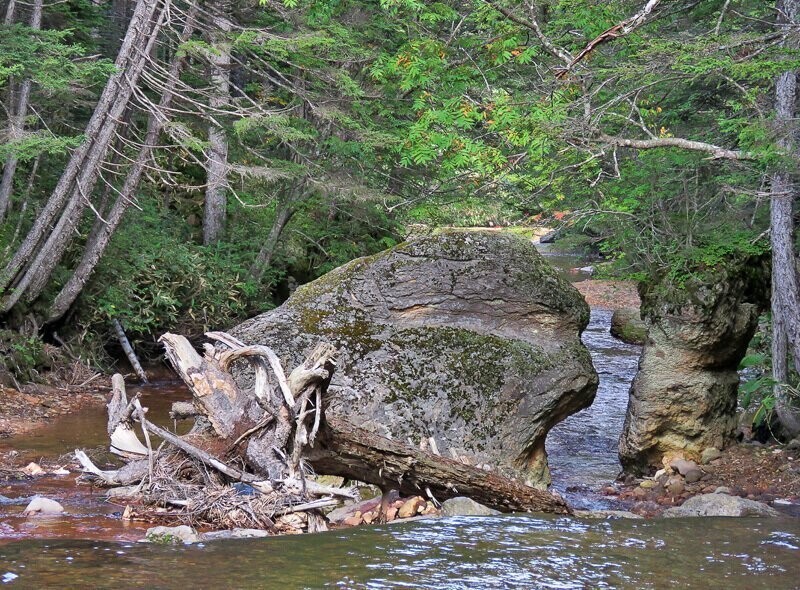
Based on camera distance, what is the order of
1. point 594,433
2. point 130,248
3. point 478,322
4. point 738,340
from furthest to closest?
point 130,248 < point 594,433 < point 738,340 < point 478,322

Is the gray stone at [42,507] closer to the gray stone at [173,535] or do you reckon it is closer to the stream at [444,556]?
the stream at [444,556]

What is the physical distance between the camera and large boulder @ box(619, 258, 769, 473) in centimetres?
1141

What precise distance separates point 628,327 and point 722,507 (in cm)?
1355

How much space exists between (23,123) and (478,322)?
23.9ft

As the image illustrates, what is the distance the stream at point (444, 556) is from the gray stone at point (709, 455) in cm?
471

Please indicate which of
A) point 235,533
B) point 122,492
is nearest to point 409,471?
point 235,533

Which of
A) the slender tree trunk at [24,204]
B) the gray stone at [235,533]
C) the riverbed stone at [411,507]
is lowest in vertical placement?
the riverbed stone at [411,507]

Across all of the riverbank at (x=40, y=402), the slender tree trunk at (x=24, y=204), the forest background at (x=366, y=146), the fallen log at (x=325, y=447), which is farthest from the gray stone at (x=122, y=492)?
the slender tree trunk at (x=24, y=204)

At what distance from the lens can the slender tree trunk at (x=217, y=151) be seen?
1495cm

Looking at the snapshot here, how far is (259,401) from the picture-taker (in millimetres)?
7312

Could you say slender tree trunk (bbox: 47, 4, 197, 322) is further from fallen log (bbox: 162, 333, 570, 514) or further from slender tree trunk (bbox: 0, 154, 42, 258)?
fallen log (bbox: 162, 333, 570, 514)

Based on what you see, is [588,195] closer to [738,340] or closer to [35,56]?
[738,340]

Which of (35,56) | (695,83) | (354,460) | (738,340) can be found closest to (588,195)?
(695,83)

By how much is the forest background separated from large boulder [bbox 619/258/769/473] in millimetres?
221
